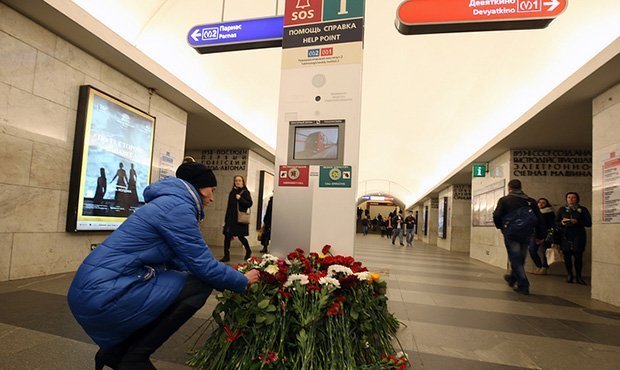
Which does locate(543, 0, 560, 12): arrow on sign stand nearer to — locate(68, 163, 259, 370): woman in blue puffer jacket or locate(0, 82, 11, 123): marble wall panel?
locate(68, 163, 259, 370): woman in blue puffer jacket

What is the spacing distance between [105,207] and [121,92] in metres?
2.15

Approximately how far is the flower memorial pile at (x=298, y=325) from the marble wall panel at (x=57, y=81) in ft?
15.3

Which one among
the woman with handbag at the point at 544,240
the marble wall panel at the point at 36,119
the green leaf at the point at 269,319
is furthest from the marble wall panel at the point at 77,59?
the woman with handbag at the point at 544,240

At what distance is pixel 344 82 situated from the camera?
3064 mm

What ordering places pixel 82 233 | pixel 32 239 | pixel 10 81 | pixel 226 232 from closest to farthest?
pixel 10 81 < pixel 32 239 < pixel 82 233 < pixel 226 232

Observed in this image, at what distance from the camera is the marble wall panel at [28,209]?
4438 millimetres

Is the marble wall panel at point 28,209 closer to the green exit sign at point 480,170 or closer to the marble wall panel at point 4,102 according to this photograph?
the marble wall panel at point 4,102

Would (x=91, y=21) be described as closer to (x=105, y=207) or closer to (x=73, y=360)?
(x=105, y=207)

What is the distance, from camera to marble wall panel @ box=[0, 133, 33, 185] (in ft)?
14.4

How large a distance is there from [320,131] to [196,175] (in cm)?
136

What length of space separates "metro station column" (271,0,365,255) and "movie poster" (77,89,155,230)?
390cm

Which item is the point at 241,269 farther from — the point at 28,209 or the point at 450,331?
the point at 28,209

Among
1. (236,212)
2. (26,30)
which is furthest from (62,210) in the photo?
(236,212)

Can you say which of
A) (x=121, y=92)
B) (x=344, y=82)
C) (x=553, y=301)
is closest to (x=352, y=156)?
(x=344, y=82)
